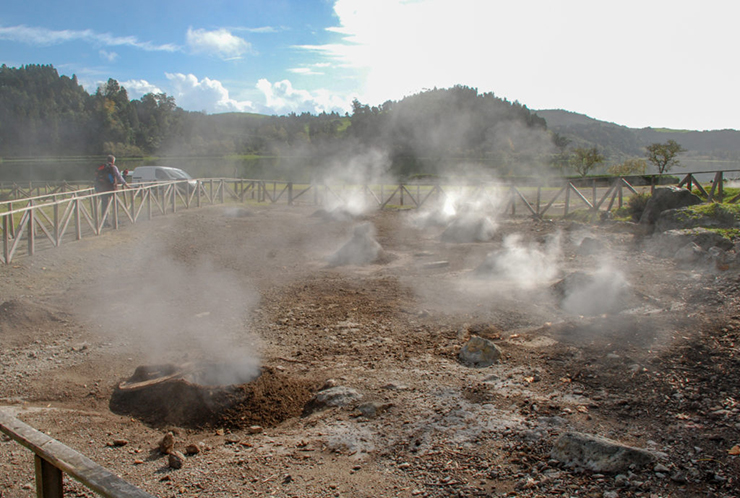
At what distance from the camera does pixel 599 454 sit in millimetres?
3172

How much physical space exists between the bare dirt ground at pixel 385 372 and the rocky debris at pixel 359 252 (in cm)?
49

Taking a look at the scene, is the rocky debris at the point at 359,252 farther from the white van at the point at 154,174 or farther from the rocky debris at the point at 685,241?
the white van at the point at 154,174

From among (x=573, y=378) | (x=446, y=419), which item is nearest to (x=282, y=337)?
(x=446, y=419)

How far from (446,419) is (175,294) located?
17.8ft

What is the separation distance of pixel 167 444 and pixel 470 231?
10.2 meters

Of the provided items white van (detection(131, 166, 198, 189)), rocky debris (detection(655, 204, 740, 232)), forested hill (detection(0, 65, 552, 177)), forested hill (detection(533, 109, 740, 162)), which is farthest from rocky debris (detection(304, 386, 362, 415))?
forested hill (detection(533, 109, 740, 162))

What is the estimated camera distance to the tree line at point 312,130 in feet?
159

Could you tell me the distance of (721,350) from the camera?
474cm

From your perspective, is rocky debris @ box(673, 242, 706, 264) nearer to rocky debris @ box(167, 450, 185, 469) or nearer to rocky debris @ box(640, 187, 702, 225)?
rocky debris @ box(640, 187, 702, 225)

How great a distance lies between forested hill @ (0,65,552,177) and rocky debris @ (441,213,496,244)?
31513 mm

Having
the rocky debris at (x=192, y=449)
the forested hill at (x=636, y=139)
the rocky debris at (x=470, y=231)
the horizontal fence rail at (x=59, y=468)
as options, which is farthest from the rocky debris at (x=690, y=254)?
the forested hill at (x=636, y=139)

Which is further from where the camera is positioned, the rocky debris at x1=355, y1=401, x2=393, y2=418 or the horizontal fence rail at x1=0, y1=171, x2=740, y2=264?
the horizontal fence rail at x1=0, y1=171, x2=740, y2=264

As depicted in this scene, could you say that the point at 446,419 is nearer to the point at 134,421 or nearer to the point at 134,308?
the point at 134,421

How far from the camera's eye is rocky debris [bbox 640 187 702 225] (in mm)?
12594
